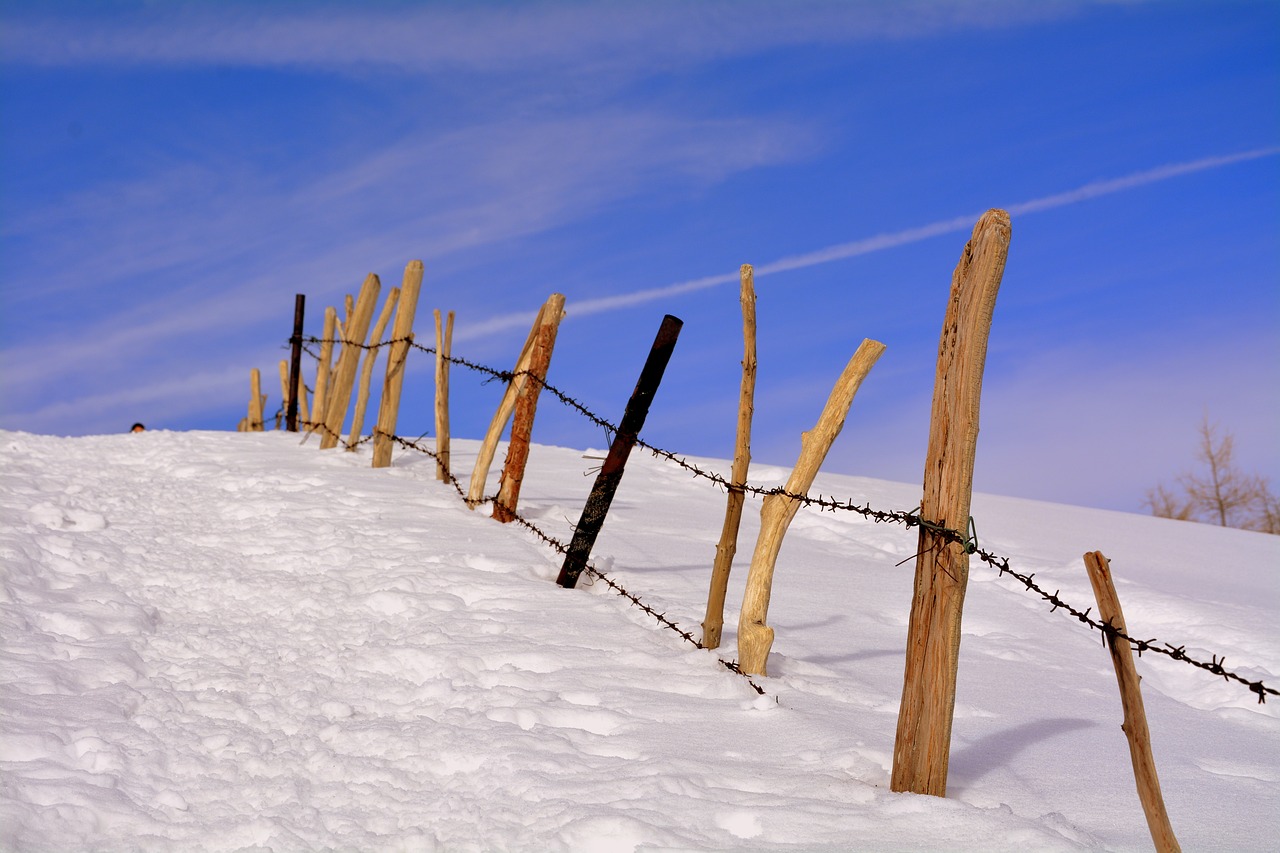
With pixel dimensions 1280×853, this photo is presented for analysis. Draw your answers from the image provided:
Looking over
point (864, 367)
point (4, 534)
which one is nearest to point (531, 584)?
point (864, 367)

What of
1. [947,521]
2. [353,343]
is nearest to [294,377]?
[353,343]

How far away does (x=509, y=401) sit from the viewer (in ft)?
24.1

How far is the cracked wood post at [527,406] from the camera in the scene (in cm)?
703

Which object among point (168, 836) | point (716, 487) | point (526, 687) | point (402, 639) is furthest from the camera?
point (716, 487)

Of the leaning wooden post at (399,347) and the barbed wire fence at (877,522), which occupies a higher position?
the leaning wooden post at (399,347)

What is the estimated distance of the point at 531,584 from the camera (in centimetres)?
562

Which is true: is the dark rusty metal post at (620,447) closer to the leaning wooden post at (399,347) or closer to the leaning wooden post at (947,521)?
the leaning wooden post at (947,521)

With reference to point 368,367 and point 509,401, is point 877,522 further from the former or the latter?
point 368,367

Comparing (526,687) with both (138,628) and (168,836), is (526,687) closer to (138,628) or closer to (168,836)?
(168,836)

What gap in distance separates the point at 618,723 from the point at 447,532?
3132 mm

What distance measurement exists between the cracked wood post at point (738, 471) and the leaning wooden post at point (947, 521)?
1.61 m

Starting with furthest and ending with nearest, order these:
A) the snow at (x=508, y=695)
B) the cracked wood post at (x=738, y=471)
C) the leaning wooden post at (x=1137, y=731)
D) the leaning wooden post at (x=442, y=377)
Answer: the leaning wooden post at (x=442, y=377) < the cracked wood post at (x=738, y=471) < the snow at (x=508, y=695) < the leaning wooden post at (x=1137, y=731)

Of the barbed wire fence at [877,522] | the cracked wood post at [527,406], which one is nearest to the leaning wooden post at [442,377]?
the barbed wire fence at [877,522]

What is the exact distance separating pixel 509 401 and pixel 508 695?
3582 millimetres
